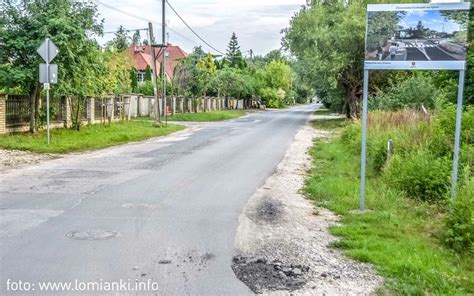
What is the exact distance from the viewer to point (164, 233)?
6418mm

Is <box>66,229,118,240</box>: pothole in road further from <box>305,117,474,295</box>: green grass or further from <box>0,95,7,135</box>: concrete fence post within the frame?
<box>0,95,7,135</box>: concrete fence post

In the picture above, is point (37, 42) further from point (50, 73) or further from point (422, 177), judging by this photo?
point (422, 177)

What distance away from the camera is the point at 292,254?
572cm

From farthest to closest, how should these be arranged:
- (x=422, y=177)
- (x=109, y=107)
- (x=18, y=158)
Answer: (x=109, y=107) < (x=18, y=158) < (x=422, y=177)

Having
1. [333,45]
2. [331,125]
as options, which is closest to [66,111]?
[333,45]

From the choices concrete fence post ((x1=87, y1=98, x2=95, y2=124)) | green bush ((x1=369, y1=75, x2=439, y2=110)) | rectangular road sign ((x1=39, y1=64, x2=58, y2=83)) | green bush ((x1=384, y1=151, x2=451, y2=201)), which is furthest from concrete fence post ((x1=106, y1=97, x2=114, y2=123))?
green bush ((x1=384, y1=151, x2=451, y2=201))

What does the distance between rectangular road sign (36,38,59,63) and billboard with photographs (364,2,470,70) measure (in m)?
11.1

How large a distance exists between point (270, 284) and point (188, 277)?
81 centimetres

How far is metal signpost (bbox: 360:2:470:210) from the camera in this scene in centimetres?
719

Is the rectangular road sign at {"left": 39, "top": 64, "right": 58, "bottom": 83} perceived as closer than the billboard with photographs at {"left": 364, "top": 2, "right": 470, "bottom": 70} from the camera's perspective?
No

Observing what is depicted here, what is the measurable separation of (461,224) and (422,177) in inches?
108

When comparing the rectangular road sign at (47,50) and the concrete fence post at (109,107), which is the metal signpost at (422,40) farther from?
the concrete fence post at (109,107)

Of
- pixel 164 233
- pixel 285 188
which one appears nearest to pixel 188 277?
pixel 164 233

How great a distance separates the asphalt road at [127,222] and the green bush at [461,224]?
2.66m
